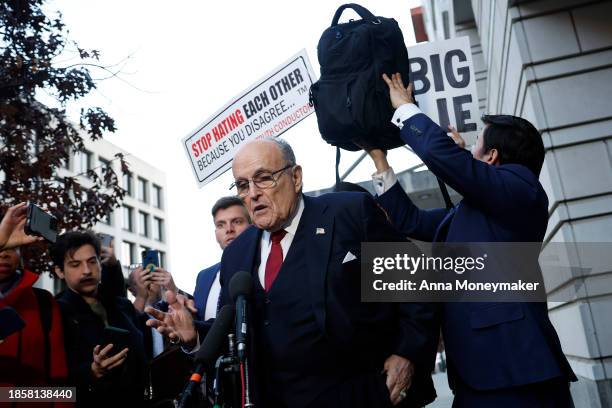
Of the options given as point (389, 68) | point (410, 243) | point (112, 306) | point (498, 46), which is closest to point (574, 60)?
point (498, 46)

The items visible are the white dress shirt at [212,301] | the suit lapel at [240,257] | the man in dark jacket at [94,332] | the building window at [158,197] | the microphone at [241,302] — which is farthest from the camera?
the building window at [158,197]

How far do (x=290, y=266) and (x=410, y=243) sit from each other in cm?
60

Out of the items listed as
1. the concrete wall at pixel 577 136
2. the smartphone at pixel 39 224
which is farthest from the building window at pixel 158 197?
the smartphone at pixel 39 224

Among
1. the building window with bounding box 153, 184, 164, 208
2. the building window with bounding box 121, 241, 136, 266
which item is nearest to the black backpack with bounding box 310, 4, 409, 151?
the building window with bounding box 121, 241, 136, 266

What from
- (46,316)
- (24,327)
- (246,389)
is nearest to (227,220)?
(46,316)

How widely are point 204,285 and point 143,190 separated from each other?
213 feet

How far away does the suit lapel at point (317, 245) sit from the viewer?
2637 mm

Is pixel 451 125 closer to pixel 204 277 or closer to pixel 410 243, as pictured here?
pixel 410 243

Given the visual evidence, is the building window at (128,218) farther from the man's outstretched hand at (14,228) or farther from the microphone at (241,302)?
the microphone at (241,302)

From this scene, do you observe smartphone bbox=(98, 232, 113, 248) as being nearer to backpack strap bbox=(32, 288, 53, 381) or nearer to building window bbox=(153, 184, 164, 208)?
backpack strap bbox=(32, 288, 53, 381)

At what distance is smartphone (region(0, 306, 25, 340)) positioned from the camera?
3174 millimetres

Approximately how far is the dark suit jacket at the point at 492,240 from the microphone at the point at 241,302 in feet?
3.33

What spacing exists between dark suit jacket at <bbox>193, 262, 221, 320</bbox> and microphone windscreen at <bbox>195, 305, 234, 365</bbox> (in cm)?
194

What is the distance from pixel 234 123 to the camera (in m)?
4.39
